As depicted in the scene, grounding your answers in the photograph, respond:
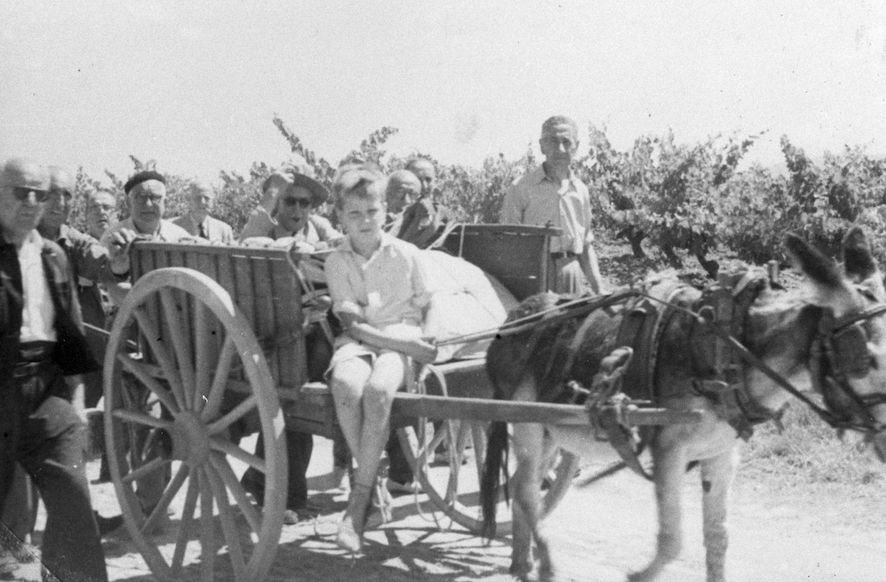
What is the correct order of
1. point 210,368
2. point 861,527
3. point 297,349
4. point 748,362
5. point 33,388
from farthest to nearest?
point 861,527, point 210,368, point 297,349, point 33,388, point 748,362

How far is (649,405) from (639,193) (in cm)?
1152

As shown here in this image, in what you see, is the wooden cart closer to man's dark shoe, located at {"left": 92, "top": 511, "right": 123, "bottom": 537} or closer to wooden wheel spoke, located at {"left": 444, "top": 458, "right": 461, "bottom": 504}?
wooden wheel spoke, located at {"left": 444, "top": 458, "right": 461, "bottom": 504}

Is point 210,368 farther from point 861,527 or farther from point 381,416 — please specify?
point 861,527

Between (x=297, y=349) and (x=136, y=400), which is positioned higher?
(x=297, y=349)

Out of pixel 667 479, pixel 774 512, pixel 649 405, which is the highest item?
pixel 649 405

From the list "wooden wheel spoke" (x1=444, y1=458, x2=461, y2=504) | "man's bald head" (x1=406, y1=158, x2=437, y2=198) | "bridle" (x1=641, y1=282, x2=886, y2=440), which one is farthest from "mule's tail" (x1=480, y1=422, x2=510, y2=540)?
"man's bald head" (x1=406, y1=158, x2=437, y2=198)

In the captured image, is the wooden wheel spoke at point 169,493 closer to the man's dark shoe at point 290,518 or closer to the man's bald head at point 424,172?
the man's dark shoe at point 290,518

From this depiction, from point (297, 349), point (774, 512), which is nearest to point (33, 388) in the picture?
point (297, 349)

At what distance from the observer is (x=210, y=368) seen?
4812 millimetres

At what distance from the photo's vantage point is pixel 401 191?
6.67 m

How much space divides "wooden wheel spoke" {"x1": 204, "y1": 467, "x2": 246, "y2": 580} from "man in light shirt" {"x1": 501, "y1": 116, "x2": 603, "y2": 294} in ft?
8.95

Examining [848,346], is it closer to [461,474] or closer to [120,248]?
[120,248]

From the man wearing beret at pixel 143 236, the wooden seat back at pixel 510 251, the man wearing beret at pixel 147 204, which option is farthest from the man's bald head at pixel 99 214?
the wooden seat back at pixel 510 251

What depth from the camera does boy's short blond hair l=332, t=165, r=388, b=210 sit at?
4414 mm
